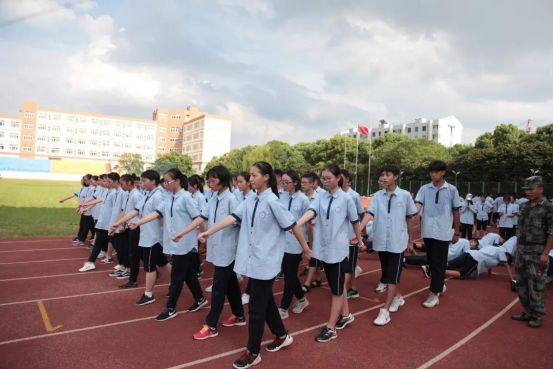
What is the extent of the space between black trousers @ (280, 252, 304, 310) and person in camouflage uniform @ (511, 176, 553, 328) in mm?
2862

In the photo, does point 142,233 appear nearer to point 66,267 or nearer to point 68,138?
point 66,267

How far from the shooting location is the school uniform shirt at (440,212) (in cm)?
536

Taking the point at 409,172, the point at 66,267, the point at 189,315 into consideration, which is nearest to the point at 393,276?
the point at 189,315

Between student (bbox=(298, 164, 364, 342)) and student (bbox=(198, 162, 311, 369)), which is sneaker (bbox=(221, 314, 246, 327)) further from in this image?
student (bbox=(298, 164, 364, 342))

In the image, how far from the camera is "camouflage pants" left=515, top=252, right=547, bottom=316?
187 inches

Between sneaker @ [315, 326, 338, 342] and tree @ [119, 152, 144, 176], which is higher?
tree @ [119, 152, 144, 176]

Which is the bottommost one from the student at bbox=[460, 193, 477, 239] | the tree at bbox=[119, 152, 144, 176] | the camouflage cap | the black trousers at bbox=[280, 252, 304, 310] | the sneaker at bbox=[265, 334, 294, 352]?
the sneaker at bbox=[265, 334, 294, 352]

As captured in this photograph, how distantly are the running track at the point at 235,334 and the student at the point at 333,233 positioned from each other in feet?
1.33

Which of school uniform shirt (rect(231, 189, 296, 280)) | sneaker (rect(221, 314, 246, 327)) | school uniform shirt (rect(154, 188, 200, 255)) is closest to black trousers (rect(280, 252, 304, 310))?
sneaker (rect(221, 314, 246, 327))

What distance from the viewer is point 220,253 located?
4.18 m

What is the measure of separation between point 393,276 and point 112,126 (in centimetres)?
9908

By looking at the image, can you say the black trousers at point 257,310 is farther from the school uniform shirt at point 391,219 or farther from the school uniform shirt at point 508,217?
the school uniform shirt at point 508,217

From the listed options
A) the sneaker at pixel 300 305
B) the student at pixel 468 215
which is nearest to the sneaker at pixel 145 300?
the sneaker at pixel 300 305

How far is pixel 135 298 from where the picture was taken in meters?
5.54
